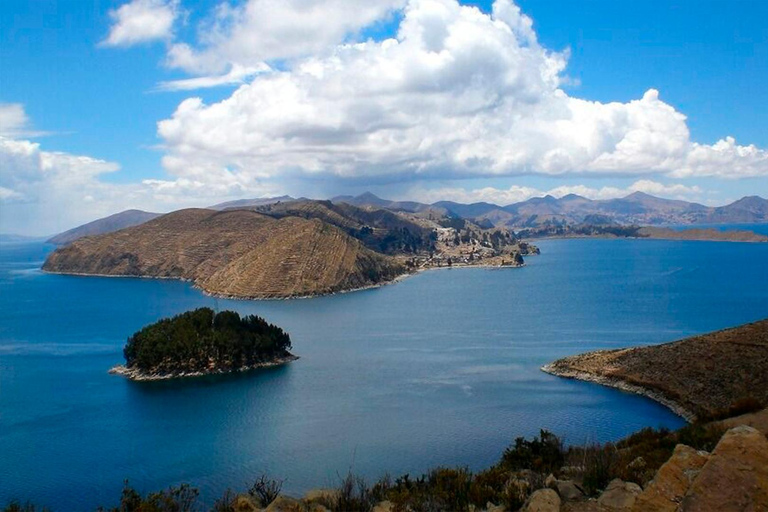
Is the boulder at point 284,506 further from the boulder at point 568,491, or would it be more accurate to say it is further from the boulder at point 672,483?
the boulder at point 672,483

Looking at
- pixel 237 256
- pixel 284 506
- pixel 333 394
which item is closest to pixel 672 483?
pixel 284 506

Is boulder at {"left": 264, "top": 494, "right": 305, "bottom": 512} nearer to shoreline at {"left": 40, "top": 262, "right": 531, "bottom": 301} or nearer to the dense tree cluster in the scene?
the dense tree cluster

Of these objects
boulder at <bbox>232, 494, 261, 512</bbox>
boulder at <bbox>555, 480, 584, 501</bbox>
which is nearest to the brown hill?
boulder at <bbox>232, 494, 261, 512</bbox>

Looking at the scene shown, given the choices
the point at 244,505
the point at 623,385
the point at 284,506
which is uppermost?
the point at 284,506

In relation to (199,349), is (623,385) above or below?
below

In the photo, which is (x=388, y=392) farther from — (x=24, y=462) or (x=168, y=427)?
(x=24, y=462)

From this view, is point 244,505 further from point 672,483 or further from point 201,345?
point 201,345

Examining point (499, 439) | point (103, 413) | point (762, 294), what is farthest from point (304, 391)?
point (762, 294)
